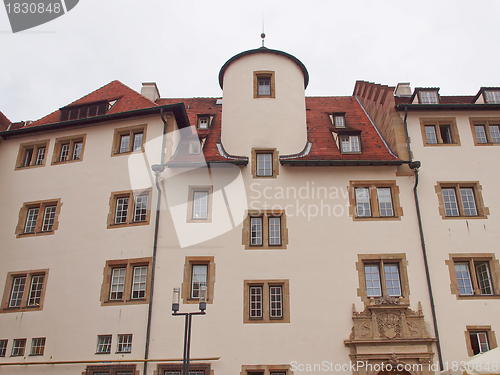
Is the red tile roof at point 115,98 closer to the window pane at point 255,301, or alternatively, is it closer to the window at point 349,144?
the window at point 349,144

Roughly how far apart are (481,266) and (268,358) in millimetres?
9617

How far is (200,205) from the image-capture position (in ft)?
69.2

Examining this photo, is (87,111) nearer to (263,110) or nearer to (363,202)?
(263,110)

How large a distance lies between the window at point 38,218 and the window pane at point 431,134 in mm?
17269

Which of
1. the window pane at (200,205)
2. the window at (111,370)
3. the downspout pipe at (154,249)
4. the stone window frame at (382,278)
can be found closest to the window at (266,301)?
the stone window frame at (382,278)

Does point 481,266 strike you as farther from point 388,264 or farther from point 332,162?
point 332,162

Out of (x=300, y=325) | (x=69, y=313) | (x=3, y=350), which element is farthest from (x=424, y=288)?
(x=3, y=350)

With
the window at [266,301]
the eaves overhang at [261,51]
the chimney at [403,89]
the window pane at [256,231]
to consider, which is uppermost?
the chimney at [403,89]

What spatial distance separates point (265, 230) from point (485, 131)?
11.6m

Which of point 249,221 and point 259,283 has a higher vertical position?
point 249,221

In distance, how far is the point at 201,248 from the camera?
20.1 m

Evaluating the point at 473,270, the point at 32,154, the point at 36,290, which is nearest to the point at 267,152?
the point at 473,270

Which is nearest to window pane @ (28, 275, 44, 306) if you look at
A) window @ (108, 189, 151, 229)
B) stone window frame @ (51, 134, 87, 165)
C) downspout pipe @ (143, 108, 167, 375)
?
window @ (108, 189, 151, 229)

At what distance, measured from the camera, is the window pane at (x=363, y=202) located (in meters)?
21.0
